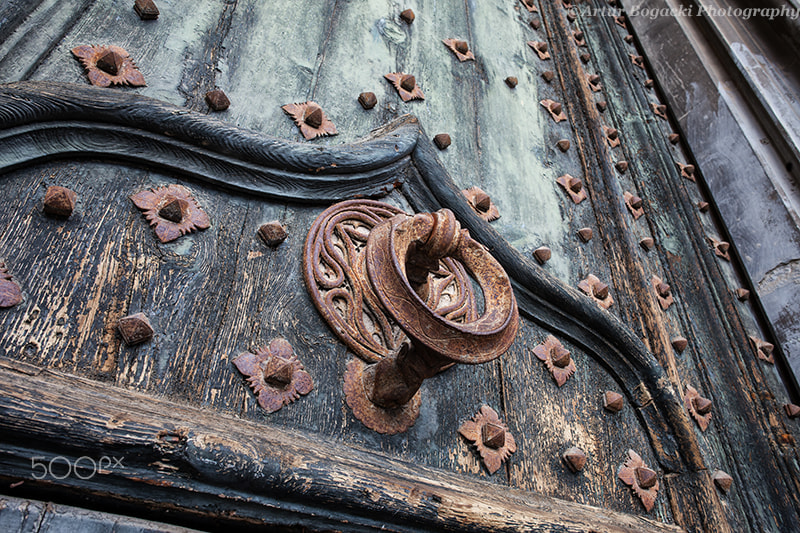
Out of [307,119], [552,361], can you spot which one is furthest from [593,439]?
[307,119]

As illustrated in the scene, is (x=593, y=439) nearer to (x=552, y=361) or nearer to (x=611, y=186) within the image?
(x=552, y=361)

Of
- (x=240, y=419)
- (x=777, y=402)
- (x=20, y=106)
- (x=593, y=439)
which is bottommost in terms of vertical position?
(x=777, y=402)

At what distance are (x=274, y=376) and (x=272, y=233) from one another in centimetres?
25

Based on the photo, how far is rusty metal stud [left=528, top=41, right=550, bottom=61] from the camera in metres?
1.90

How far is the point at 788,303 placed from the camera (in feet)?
5.65

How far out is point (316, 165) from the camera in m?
0.91

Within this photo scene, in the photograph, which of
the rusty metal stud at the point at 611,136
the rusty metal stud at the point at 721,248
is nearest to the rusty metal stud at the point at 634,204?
the rusty metal stud at the point at 611,136

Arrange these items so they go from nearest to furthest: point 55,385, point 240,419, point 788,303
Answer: point 55,385, point 240,419, point 788,303

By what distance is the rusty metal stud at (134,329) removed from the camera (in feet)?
2.14

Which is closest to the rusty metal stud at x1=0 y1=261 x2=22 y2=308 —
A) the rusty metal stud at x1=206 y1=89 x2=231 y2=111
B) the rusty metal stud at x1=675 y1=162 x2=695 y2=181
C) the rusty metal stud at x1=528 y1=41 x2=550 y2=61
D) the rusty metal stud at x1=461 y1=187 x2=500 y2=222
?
the rusty metal stud at x1=206 y1=89 x2=231 y2=111

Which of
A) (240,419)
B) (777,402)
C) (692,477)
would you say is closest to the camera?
(240,419)

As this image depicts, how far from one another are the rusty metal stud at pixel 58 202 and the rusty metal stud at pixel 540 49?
1.68 meters

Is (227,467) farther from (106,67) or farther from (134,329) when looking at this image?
(106,67)

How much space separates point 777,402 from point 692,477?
69 centimetres
